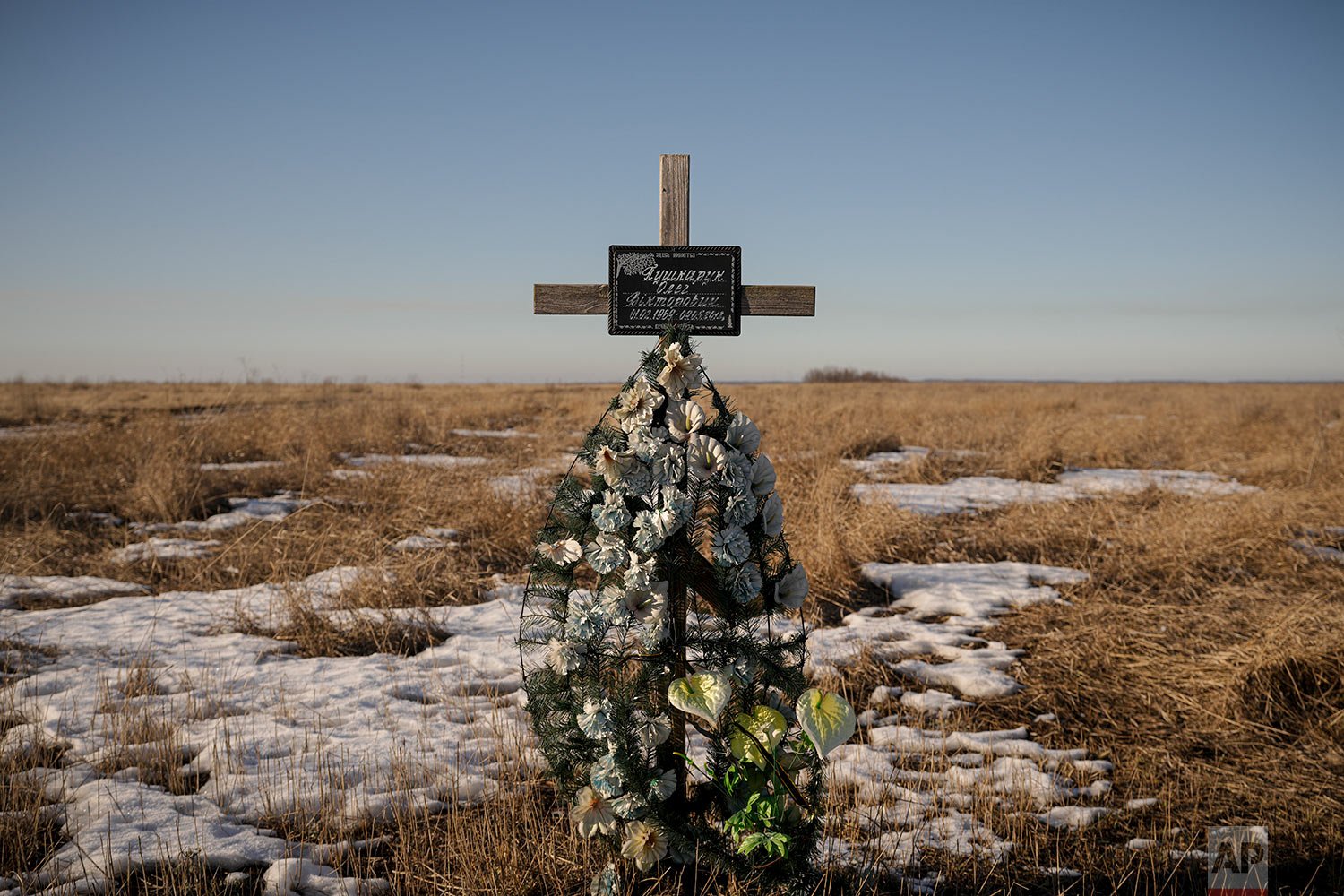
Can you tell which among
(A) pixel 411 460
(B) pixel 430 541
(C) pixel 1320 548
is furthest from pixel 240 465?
(C) pixel 1320 548

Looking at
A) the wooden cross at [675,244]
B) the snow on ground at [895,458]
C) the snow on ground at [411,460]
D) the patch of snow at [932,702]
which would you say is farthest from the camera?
the snow on ground at [895,458]

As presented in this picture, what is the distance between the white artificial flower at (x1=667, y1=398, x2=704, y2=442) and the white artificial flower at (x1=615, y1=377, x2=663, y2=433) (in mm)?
49

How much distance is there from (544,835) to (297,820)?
2.84 feet

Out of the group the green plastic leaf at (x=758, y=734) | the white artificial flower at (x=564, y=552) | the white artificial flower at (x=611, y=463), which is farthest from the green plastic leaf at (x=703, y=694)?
the white artificial flower at (x=611, y=463)

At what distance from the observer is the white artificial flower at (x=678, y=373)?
2223 mm

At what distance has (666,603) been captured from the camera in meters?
2.19

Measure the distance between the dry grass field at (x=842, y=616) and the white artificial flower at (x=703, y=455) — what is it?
1.20 metres

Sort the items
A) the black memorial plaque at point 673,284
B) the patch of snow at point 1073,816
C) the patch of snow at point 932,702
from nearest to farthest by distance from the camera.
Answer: the black memorial plaque at point 673,284 < the patch of snow at point 1073,816 < the patch of snow at point 932,702

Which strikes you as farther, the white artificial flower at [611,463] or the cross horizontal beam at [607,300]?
the cross horizontal beam at [607,300]

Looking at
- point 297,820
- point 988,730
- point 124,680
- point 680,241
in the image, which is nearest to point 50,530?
point 124,680

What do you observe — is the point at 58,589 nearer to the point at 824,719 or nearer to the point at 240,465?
the point at 240,465

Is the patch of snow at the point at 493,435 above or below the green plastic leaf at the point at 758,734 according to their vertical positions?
above

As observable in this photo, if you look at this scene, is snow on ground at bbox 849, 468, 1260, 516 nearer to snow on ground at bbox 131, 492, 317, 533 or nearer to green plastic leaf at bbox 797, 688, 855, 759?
green plastic leaf at bbox 797, 688, 855, 759

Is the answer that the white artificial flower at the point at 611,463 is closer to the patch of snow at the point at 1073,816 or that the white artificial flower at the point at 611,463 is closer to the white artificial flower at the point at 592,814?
the white artificial flower at the point at 592,814
